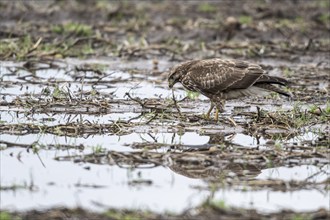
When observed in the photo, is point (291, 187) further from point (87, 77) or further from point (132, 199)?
point (87, 77)

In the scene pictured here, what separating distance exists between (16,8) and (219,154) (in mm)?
13377

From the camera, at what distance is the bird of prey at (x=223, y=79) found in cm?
1138

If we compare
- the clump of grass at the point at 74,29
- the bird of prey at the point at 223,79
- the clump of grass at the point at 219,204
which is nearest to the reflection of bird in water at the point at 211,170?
the clump of grass at the point at 219,204

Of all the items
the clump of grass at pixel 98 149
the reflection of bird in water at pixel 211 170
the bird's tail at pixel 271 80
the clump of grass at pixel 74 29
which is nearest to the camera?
the reflection of bird in water at pixel 211 170

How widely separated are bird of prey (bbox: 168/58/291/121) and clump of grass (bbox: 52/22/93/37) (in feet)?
24.1

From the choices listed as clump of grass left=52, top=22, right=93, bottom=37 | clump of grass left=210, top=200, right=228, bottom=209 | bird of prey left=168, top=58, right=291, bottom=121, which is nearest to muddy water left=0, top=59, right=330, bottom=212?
clump of grass left=210, top=200, right=228, bottom=209

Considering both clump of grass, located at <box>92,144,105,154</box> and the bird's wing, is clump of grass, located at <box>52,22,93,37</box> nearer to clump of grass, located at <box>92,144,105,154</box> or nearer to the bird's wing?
the bird's wing

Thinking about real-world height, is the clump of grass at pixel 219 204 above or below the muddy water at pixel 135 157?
below

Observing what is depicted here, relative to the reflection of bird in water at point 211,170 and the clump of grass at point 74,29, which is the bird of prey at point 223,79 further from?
the clump of grass at point 74,29

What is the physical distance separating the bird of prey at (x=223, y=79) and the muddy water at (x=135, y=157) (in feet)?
1.33

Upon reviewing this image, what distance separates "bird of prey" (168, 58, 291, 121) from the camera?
11.4 m

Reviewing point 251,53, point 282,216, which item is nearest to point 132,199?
point 282,216

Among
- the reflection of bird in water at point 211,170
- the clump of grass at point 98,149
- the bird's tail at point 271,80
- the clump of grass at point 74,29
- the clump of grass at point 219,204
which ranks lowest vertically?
the clump of grass at point 219,204

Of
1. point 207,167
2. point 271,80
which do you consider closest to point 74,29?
point 271,80
